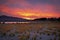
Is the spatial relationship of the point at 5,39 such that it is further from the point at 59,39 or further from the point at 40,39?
the point at 59,39

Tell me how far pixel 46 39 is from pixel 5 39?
2.76 m

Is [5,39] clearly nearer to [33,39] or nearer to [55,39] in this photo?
[33,39]

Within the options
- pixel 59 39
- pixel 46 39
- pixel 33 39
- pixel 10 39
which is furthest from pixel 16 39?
pixel 59 39

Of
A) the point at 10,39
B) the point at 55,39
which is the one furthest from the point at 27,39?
the point at 55,39

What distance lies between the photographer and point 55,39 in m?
11.8

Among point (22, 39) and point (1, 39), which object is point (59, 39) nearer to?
point (22, 39)

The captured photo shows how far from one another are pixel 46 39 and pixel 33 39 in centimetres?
88

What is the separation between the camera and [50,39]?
11836 mm

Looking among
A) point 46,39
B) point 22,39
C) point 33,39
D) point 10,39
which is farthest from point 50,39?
point 10,39

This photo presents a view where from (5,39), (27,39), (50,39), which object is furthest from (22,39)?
(50,39)

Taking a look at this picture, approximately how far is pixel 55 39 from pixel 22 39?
2.22 metres

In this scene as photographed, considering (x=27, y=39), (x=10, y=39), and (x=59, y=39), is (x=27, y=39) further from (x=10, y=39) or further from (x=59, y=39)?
(x=59, y=39)

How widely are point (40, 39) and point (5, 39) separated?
2.36 m

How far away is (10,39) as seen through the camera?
38.6 ft
